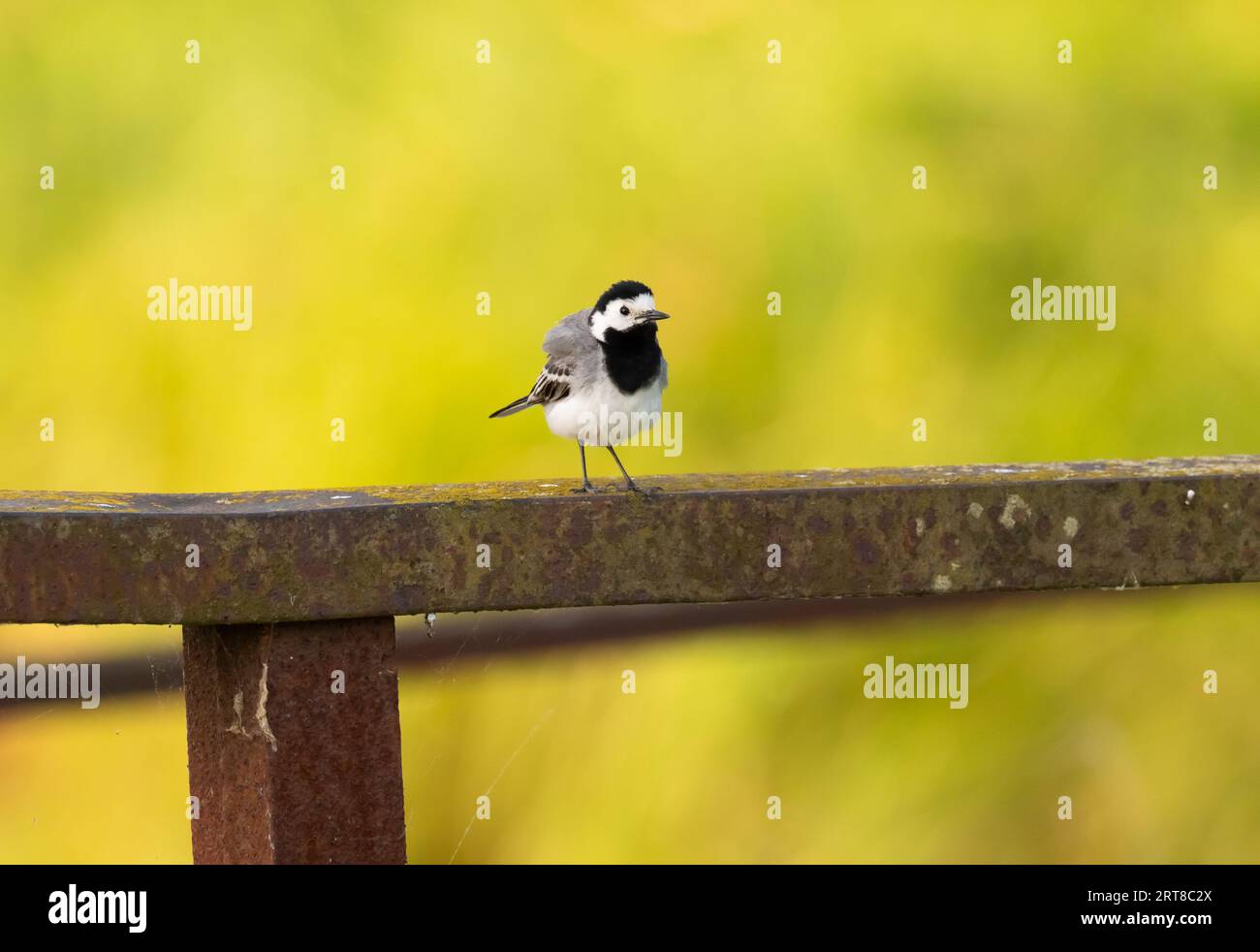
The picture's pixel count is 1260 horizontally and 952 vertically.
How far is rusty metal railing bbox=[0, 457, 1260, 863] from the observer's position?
3102 mm

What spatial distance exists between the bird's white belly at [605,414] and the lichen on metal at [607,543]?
2.90 feet

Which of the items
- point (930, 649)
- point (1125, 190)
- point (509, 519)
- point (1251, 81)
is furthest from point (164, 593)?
point (1251, 81)

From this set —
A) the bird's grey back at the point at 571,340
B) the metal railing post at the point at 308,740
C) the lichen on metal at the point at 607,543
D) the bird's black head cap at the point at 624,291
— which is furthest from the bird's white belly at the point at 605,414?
the metal railing post at the point at 308,740

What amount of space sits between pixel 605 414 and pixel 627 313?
11.0 inches

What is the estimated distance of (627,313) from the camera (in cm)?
445

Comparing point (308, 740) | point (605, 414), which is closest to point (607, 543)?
point (308, 740)

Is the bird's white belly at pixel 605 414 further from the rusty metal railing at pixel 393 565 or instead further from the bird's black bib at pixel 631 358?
the rusty metal railing at pixel 393 565

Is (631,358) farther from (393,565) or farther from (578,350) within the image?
(393,565)

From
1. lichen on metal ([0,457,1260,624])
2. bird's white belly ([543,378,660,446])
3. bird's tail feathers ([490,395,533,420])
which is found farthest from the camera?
bird's tail feathers ([490,395,533,420])

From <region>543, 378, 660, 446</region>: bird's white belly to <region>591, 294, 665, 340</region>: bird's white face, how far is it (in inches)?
6.4

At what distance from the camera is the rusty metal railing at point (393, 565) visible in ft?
10.2

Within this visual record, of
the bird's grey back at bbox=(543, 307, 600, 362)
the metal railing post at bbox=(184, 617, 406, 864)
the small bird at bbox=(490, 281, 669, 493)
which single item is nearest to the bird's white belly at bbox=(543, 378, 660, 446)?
the small bird at bbox=(490, 281, 669, 493)

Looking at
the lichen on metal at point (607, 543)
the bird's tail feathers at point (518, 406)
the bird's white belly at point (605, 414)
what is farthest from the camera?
the bird's tail feathers at point (518, 406)

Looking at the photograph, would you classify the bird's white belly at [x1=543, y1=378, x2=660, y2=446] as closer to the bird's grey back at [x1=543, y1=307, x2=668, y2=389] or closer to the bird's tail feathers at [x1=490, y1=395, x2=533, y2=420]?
the bird's grey back at [x1=543, y1=307, x2=668, y2=389]
